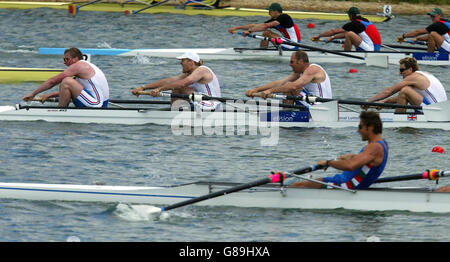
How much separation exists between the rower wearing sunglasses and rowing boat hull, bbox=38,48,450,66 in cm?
935

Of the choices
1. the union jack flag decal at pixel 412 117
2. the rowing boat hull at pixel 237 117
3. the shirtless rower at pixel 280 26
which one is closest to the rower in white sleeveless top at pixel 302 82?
the rowing boat hull at pixel 237 117

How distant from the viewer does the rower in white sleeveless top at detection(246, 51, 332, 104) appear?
17594mm

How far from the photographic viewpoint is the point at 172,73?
2612cm

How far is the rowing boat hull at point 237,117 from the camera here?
17688mm

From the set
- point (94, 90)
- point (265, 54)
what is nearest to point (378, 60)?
point (265, 54)

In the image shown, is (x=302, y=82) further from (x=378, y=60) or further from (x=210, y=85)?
(x=378, y=60)

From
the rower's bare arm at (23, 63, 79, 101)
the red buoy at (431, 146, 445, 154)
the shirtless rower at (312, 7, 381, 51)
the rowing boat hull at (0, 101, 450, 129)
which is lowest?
the red buoy at (431, 146, 445, 154)

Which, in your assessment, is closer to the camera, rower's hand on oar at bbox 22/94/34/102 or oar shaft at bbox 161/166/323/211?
oar shaft at bbox 161/166/323/211

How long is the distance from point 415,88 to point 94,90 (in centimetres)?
629

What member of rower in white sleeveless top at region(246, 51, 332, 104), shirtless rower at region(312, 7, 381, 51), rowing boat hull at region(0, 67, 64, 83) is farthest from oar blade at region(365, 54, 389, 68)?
rowing boat hull at region(0, 67, 64, 83)

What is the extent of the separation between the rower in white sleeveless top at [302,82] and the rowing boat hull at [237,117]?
0.41m

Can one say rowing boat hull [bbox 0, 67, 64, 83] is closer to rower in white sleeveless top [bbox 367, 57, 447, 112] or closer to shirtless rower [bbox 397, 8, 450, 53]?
rower in white sleeveless top [bbox 367, 57, 447, 112]
